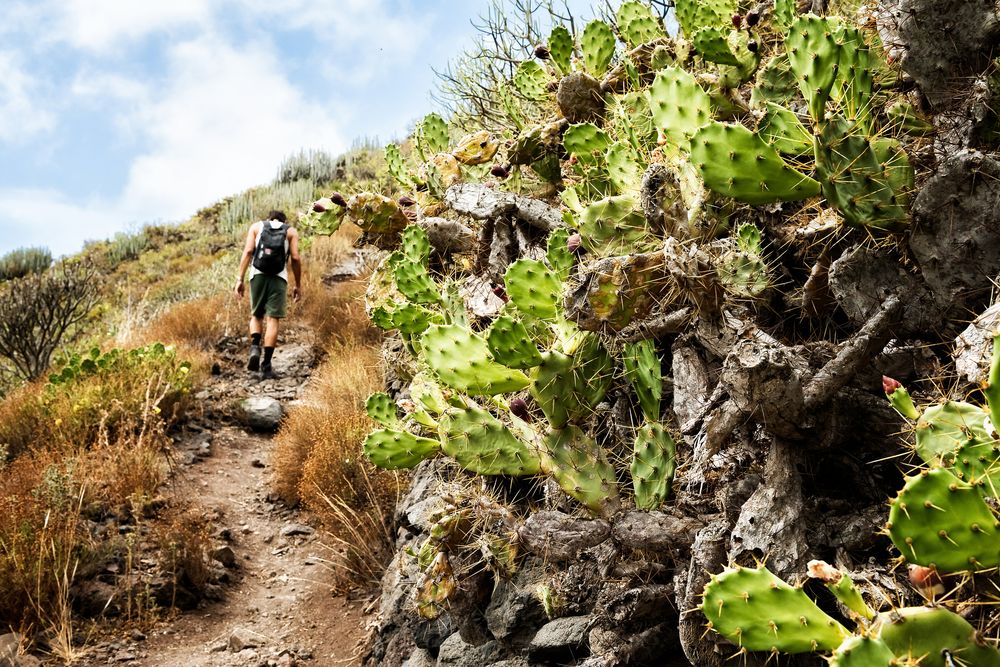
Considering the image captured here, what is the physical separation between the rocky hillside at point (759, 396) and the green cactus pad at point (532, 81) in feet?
6.20

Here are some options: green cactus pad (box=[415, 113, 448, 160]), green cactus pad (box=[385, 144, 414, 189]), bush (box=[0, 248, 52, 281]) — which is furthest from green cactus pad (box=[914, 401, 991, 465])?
bush (box=[0, 248, 52, 281])

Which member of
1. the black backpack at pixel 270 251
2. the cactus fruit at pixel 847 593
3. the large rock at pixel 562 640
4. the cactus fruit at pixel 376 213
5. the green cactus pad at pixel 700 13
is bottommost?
the large rock at pixel 562 640

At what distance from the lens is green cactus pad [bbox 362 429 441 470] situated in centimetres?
299

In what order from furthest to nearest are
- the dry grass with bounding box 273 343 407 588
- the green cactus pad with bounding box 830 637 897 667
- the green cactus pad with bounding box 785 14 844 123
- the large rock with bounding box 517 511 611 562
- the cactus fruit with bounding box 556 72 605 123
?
1. the dry grass with bounding box 273 343 407 588
2. the cactus fruit with bounding box 556 72 605 123
3. the large rock with bounding box 517 511 611 562
4. the green cactus pad with bounding box 785 14 844 123
5. the green cactus pad with bounding box 830 637 897 667

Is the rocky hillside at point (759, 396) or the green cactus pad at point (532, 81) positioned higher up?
→ the green cactus pad at point (532, 81)

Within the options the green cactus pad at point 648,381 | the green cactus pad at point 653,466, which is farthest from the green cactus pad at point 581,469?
the green cactus pad at point 648,381

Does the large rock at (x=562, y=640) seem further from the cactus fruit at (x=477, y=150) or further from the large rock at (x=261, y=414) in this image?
the large rock at (x=261, y=414)

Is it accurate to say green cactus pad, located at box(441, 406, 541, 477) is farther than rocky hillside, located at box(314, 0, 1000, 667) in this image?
Yes

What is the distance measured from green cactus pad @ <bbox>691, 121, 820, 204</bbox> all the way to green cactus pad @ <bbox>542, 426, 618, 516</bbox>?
101 cm

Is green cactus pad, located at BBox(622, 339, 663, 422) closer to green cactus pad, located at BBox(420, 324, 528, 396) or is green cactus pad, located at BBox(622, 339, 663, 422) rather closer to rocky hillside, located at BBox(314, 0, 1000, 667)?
rocky hillside, located at BBox(314, 0, 1000, 667)

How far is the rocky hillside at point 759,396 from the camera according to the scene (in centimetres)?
151

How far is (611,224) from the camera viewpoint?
2713 millimetres

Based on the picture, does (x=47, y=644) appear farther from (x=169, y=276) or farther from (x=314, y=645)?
(x=169, y=276)

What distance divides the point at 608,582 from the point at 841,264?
1268 millimetres
